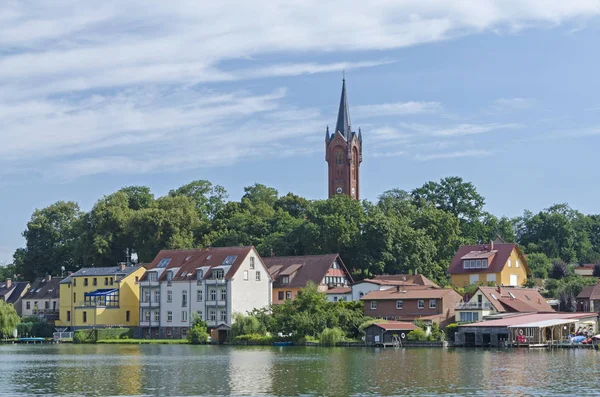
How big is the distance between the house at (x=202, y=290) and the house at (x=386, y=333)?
1675 cm

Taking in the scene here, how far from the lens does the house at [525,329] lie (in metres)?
75.7

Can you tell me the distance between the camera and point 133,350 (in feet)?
258

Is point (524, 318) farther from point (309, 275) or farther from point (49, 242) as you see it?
point (49, 242)

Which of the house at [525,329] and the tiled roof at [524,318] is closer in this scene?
the house at [525,329]

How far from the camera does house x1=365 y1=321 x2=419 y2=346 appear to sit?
79375mm

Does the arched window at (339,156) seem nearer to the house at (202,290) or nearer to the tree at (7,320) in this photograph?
the house at (202,290)

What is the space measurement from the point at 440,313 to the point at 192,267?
27.8m

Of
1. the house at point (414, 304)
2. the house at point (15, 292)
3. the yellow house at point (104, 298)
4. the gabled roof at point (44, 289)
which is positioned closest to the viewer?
the house at point (414, 304)

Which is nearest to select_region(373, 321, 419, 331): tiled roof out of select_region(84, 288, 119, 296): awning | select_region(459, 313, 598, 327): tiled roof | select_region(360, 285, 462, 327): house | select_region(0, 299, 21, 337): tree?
select_region(360, 285, 462, 327): house

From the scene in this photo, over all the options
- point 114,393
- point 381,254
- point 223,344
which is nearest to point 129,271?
point 223,344

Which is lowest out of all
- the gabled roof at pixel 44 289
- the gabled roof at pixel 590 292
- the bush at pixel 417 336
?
the bush at pixel 417 336

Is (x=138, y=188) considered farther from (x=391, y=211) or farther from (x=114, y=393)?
(x=114, y=393)

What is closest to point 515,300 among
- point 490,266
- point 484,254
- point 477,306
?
point 477,306

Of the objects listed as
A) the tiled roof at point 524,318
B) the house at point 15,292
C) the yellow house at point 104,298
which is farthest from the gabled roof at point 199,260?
the tiled roof at point 524,318
